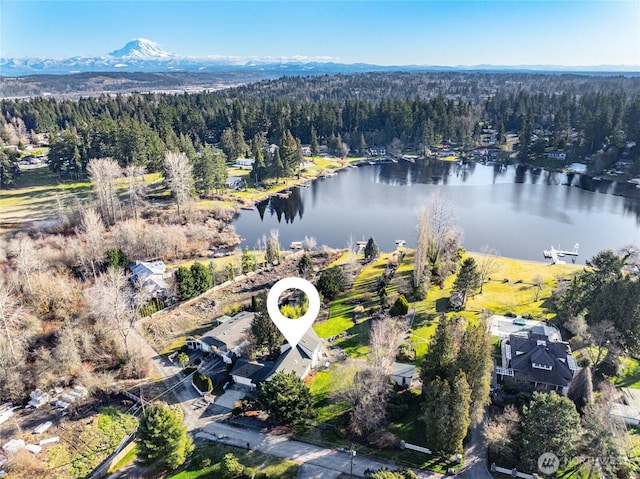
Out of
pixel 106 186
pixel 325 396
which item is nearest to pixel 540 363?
pixel 325 396

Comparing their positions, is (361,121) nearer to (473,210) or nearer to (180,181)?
(473,210)

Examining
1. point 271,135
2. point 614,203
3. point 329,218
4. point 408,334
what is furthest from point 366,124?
point 408,334

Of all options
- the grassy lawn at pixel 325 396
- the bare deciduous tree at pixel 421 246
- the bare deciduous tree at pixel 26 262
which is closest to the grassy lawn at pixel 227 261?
the bare deciduous tree at pixel 26 262

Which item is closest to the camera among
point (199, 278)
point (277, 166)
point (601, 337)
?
point (601, 337)

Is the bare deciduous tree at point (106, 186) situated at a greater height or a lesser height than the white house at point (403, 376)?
greater

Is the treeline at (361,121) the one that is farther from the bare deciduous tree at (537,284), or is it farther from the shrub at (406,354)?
the shrub at (406,354)

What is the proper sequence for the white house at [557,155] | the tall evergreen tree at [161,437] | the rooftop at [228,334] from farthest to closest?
1. the white house at [557,155]
2. the rooftop at [228,334]
3. the tall evergreen tree at [161,437]
